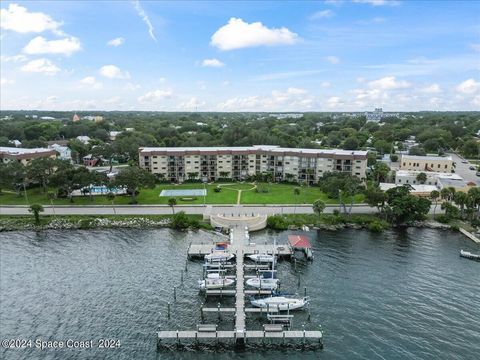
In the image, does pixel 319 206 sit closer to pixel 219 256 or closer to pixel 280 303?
pixel 219 256

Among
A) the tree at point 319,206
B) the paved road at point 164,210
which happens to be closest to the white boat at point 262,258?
the paved road at point 164,210

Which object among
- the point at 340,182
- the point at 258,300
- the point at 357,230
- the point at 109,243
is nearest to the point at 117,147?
the point at 109,243

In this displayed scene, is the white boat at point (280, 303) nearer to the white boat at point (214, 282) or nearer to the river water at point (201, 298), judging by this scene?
the river water at point (201, 298)

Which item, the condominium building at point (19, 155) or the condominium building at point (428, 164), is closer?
the condominium building at point (19, 155)

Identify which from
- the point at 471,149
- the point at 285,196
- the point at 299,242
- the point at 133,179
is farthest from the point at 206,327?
the point at 471,149

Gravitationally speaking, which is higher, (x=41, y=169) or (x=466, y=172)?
(x=41, y=169)

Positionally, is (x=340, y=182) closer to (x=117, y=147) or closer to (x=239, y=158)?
(x=239, y=158)

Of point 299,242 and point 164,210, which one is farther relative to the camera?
point 164,210
